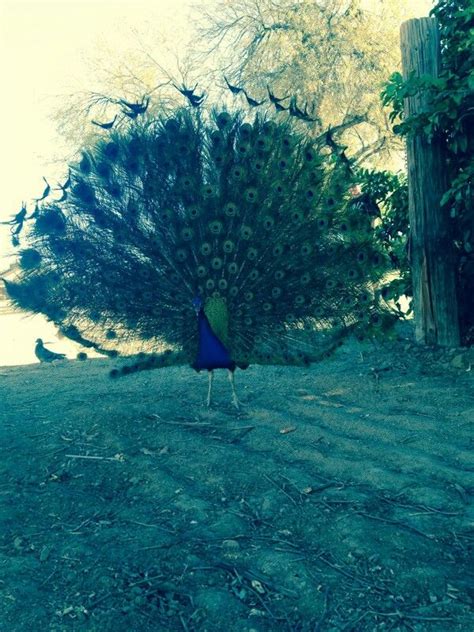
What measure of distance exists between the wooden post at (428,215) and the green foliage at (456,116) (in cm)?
14

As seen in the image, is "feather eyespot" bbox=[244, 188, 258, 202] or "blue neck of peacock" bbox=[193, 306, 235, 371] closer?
"blue neck of peacock" bbox=[193, 306, 235, 371]

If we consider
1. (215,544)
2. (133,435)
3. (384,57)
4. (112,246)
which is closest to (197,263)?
(112,246)

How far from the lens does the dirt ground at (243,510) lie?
3.12 m

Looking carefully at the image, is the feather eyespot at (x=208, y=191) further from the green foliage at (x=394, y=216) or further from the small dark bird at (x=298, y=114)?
the green foliage at (x=394, y=216)

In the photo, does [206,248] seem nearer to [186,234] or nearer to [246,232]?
[186,234]

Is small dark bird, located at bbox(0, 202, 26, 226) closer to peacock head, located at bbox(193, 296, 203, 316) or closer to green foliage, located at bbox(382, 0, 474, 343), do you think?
peacock head, located at bbox(193, 296, 203, 316)

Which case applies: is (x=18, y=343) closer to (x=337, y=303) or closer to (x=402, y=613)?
(x=337, y=303)

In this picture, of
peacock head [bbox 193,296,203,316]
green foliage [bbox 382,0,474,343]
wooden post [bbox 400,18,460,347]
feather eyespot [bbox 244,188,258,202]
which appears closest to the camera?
peacock head [bbox 193,296,203,316]

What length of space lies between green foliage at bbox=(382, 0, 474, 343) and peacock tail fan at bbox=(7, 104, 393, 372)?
976 mm

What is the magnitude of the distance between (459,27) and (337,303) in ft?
10.5

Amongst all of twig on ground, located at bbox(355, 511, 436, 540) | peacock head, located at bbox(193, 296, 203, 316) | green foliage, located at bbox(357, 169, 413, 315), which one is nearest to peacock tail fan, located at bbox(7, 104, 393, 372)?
peacock head, located at bbox(193, 296, 203, 316)

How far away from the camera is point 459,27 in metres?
7.07

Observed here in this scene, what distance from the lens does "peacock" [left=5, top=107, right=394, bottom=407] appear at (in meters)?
6.42

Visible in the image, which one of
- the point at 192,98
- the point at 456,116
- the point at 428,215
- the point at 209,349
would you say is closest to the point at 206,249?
the point at 209,349
